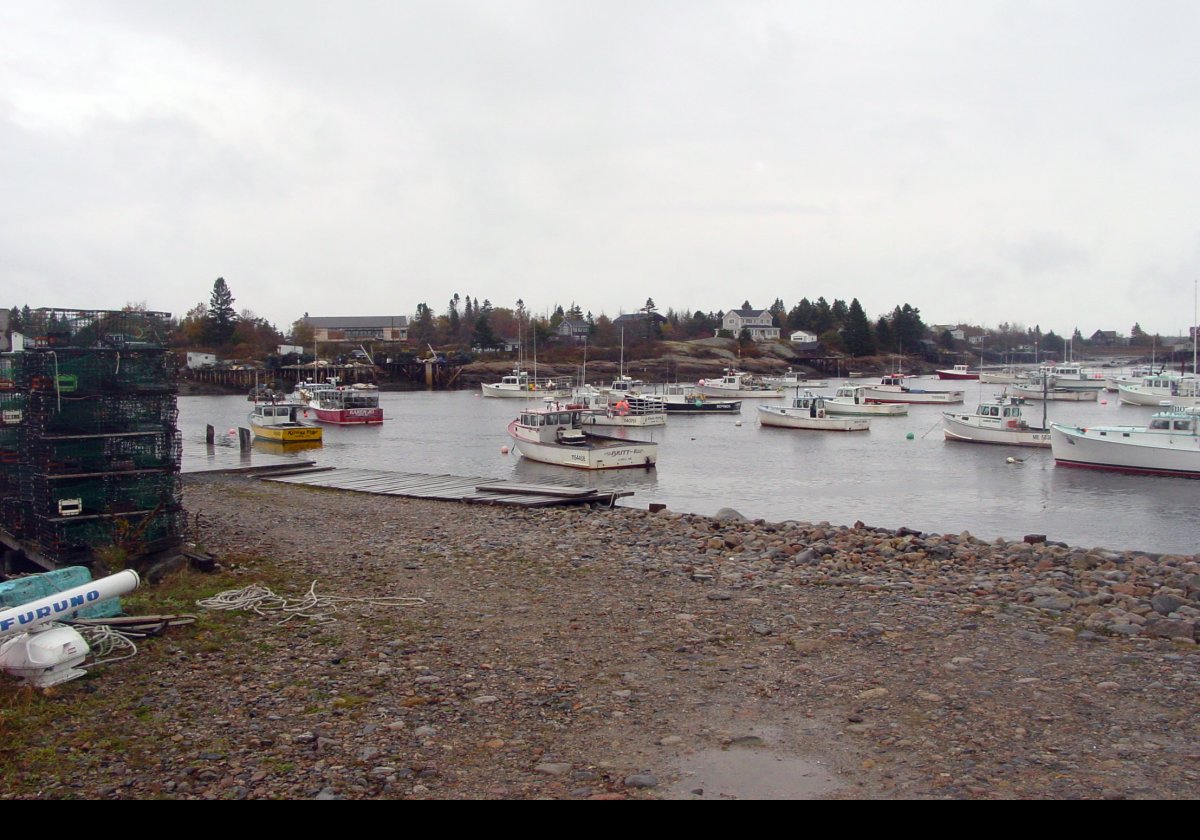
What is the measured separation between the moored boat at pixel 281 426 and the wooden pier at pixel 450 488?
16.6 metres

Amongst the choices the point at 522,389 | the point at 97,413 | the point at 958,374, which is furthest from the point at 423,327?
the point at 97,413

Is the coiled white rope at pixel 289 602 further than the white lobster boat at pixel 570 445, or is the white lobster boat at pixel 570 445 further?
the white lobster boat at pixel 570 445

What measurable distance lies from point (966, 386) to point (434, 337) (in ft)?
285

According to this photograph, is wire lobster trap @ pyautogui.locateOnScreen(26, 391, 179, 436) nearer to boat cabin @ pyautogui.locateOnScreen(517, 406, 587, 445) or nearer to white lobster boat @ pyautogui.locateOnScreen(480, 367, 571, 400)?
boat cabin @ pyautogui.locateOnScreen(517, 406, 587, 445)

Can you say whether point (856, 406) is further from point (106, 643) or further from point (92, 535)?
point (106, 643)

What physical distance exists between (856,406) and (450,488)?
49611 millimetres

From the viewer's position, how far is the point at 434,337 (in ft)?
531

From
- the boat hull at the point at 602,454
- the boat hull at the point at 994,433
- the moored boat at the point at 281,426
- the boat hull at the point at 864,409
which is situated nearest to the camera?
the boat hull at the point at 602,454

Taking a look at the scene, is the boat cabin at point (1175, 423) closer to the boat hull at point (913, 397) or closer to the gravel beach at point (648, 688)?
the gravel beach at point (648, 688)

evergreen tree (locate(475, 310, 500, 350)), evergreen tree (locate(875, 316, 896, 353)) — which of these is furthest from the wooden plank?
evergreen tree (locate(875, 316, 896, 353))

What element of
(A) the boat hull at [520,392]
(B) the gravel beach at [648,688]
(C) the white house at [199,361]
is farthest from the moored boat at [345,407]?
(C) the white house at [199,361]

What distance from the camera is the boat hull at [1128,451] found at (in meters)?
36.6

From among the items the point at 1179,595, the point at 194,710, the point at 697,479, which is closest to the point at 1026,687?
the point at 1179,595

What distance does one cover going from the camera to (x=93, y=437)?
1265 centimetres
